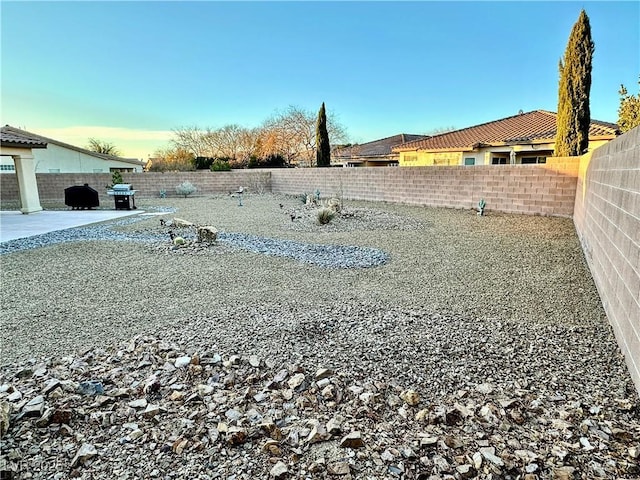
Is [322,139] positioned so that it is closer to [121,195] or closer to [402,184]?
[402,184]

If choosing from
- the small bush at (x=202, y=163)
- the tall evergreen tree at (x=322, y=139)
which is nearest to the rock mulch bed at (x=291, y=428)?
the tall evergreen tree at (x=322, y=139)

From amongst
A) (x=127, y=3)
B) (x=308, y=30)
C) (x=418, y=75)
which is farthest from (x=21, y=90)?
(x=418, y=75)

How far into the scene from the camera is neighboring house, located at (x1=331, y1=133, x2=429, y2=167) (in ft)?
92.4

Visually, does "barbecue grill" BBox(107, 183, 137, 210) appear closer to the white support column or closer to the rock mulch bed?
the white support column

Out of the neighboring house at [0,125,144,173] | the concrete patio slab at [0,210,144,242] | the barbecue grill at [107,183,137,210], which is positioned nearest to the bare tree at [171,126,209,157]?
the neighboring house at [0,125,144,173]

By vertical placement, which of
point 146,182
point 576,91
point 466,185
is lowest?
point 466,185

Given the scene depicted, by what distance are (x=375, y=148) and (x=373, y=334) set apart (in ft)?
100.0

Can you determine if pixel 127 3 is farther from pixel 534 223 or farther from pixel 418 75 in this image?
pixel 418 75

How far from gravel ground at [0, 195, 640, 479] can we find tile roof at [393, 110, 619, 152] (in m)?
12.3

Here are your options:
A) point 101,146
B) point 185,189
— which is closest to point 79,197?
point 185,189

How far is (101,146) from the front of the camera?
3878cm

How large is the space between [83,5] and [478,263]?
36.4 ft

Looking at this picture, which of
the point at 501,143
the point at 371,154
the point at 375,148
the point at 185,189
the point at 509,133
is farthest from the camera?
the point at 375,148

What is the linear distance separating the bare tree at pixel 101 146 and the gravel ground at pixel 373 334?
123ft
